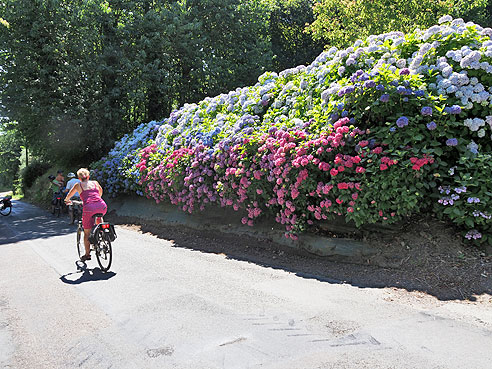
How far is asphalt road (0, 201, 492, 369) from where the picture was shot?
3385 millimetres

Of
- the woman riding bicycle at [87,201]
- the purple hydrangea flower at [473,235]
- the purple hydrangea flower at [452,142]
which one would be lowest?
the purple hydrangea flower at [473,235]

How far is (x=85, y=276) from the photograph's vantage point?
20.8 ft

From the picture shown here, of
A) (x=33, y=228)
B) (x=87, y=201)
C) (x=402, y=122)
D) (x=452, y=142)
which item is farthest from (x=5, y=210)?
(x=452, y=142)

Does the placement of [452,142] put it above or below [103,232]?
above

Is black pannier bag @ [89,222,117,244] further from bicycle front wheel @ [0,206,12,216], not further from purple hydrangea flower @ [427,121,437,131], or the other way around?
bicycle front wheel @ [0,206,12,216]

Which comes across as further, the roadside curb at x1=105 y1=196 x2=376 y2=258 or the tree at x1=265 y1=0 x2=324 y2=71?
the tree at x1=265 y1=0 x2=324 y2=71

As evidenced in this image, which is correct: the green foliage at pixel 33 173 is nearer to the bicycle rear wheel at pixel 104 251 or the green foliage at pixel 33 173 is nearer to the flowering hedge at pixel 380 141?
the flowering hedge at pixel 380 141

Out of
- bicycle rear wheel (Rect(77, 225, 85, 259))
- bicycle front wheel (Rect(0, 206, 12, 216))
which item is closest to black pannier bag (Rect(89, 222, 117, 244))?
bicycle rear wheel (Rect(77, 225, 85, 259))

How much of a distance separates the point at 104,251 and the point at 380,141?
4.71 metres

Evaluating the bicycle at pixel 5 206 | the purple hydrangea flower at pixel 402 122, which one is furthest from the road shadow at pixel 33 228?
the purple hydrangea flower at pixel 402 122

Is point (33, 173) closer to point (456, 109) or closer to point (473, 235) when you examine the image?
point (456, 109)

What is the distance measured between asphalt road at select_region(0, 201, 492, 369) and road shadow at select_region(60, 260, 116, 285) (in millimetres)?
16

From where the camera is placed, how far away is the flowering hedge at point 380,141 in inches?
221

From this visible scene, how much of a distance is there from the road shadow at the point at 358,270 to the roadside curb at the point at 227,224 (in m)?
0.11
